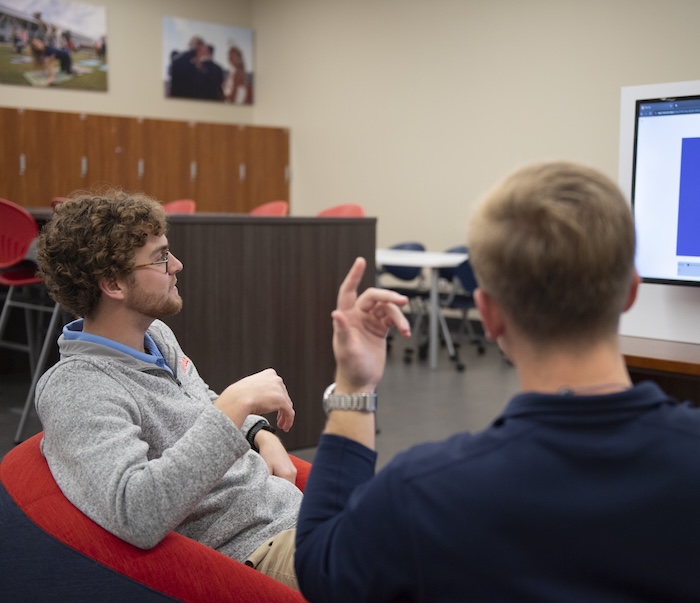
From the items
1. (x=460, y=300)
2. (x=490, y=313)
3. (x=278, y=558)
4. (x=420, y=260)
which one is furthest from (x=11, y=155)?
(x=490, y=313)

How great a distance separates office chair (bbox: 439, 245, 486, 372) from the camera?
242 inches

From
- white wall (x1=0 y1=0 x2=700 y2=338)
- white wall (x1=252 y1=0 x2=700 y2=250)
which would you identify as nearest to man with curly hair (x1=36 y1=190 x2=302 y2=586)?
white wall (x1=252 y1=0 x2=700 y2=250)

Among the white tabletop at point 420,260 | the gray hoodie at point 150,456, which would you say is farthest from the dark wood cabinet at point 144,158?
the gray hoodie at point 150,456

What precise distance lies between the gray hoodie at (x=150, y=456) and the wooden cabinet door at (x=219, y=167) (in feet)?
24.3

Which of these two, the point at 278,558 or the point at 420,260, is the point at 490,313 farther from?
the point at 420,260

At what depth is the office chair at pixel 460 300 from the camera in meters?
6.14

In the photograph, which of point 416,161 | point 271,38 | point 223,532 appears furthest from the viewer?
point 271,38

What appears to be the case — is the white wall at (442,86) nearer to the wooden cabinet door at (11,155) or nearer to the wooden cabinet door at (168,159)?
the wooden cabinet door at (168,159)

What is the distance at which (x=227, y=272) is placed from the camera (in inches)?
144

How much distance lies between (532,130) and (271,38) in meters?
4.05

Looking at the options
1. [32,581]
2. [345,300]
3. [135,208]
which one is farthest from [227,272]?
[345,300]

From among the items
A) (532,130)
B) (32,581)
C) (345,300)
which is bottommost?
(32,581)

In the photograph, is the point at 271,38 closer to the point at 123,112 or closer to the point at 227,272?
the point at 123,112

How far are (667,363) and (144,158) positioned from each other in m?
7.35
